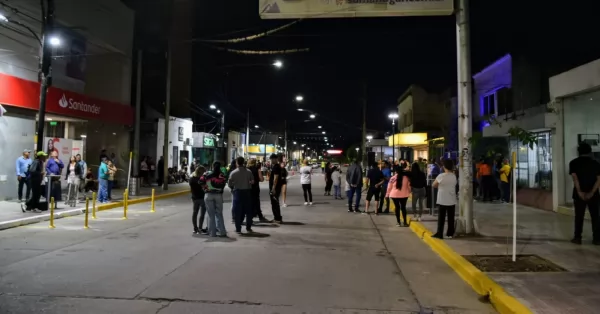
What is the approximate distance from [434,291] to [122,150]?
76.2ft

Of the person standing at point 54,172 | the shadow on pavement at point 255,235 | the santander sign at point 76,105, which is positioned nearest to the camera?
the shadow on pavement at point 255,235

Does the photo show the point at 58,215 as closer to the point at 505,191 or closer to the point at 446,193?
the point at 446,193

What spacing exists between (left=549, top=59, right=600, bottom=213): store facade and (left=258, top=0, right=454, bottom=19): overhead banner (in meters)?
5.52

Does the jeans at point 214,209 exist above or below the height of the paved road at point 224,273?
above

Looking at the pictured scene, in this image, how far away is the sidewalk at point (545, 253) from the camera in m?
5.44

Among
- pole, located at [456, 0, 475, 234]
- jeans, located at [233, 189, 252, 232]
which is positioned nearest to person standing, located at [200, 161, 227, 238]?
jeans, located at [233, 189, 252, 232]

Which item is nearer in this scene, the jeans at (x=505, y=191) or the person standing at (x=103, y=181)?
the person standing at (x=103, y=181)

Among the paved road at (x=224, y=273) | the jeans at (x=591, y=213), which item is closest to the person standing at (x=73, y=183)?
the paved road at (x=224, y=273)

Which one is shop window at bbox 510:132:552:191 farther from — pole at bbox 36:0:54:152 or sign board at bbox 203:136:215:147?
sign board at bbox 203:136:215:147

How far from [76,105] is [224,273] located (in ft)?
52.7

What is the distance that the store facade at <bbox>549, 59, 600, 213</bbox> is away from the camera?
13.4 metres

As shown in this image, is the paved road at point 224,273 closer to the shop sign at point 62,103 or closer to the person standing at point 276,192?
the person standing at point 276,192

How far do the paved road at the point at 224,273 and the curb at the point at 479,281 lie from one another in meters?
0.15

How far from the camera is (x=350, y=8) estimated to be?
10.3 meters
